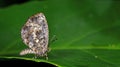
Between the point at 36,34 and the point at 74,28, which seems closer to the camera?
the point at 36,34

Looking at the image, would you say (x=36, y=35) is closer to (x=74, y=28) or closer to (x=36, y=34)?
→ (x=36, y=34)

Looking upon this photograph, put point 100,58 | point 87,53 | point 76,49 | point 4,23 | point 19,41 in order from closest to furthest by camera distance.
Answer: point 100,58 → point 87,53 → point 76,49 → point 19,41 → point 4,23

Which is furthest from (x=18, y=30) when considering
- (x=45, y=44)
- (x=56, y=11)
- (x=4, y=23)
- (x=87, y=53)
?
(x=87, y=53)

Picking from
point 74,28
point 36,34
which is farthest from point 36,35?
point 74,28

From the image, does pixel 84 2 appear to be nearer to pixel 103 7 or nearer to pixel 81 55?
pixel 103 7
